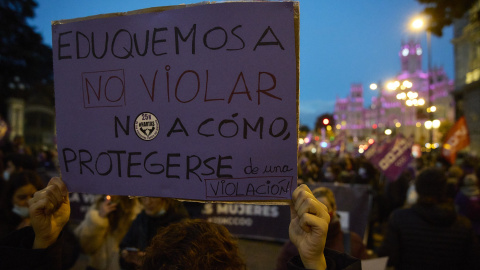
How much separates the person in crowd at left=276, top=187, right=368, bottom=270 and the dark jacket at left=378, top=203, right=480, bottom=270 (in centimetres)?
25

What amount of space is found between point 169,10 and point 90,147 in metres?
0.87

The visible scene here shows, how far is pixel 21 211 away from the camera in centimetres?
304

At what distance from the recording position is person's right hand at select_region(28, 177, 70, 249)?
1732 millimetres

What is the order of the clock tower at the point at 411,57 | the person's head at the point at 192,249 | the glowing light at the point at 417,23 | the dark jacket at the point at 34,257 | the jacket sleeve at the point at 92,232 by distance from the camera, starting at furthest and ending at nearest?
the clock tower at the point at 411,57
the glowing light at the point at 417,23
the jacket sleeve at the point at 92,232
the dark jacket at the point at 34,257
the person's head at the point at 192,249

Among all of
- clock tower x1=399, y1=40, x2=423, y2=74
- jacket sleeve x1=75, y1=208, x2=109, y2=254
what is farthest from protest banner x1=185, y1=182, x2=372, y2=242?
clock tower x1=399, y1=40, x2=423, y2=74

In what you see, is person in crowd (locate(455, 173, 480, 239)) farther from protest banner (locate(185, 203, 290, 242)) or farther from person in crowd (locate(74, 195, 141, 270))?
person in crowd (locate(74, 195, 141, 270))

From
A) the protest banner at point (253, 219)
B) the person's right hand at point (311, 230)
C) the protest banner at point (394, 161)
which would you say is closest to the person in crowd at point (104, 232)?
the person's right hand at point (311, 230)

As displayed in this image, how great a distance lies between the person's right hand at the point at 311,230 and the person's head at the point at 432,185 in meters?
1.88

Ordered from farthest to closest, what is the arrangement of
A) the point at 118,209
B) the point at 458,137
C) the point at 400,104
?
1. the point at 400,104
2. the point at 458,137
3. the point at 118,209

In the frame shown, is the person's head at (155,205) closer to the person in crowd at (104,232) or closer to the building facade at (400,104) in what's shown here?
the person in crowd at (104,232)

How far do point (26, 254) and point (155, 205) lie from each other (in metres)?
1.35

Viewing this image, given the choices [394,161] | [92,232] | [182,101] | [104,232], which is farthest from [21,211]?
[394,161]

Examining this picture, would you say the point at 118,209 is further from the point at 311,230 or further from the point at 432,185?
the point at 432,185

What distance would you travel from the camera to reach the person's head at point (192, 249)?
136 cm
